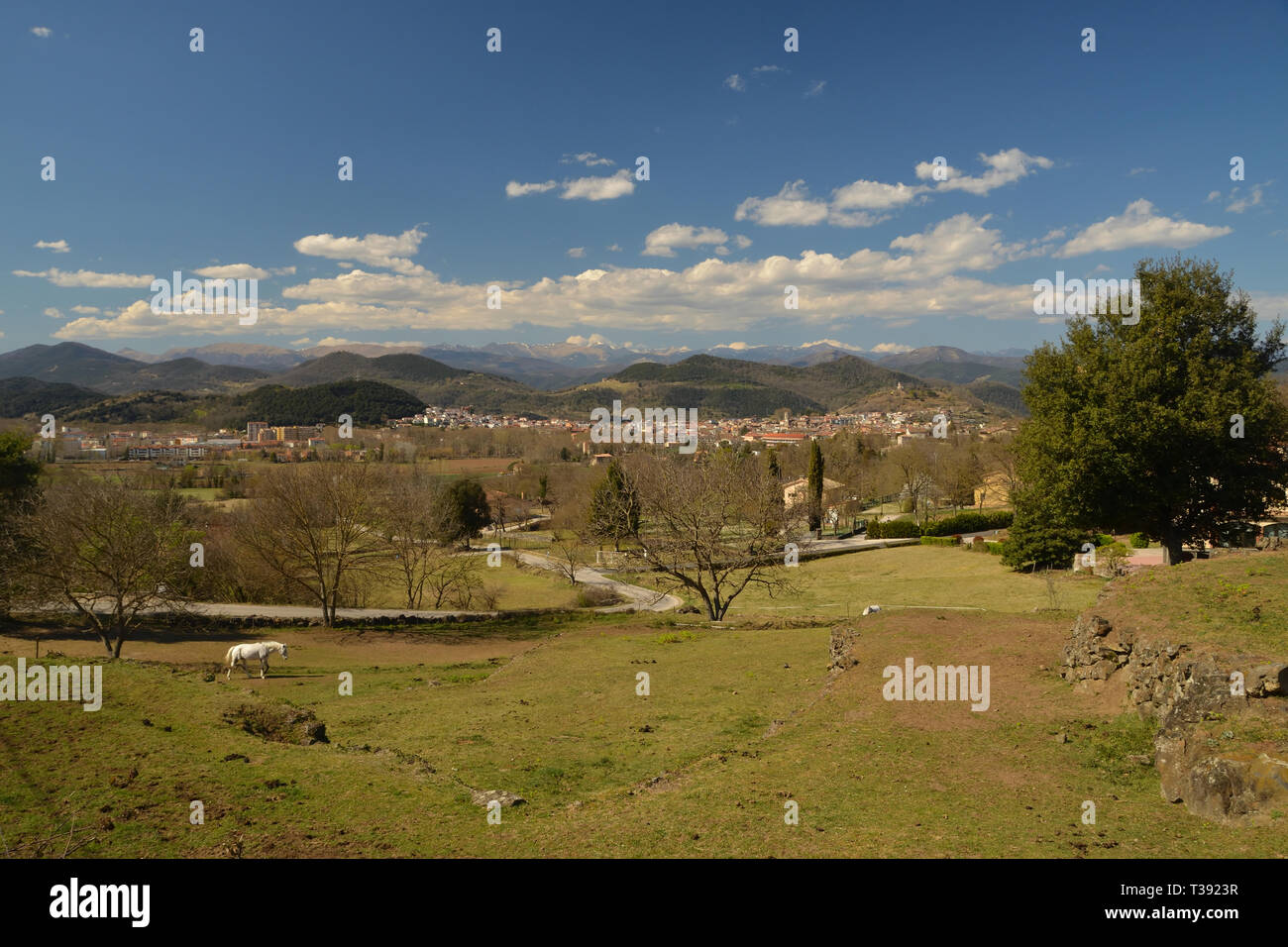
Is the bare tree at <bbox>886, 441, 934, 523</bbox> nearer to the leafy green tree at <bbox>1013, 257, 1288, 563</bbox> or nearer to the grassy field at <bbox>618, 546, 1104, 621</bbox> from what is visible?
the grassy field at <bbox>618, 546, 1104, 621</bbox>

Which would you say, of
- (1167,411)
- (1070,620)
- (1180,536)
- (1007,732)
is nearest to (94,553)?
(1007,732)

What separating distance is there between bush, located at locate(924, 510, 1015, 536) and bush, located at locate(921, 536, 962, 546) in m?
2.30

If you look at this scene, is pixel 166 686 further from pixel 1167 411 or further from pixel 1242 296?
pixel 1242 296

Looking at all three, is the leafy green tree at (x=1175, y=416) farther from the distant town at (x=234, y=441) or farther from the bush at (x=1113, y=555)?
the distant town at (x=234, y=441)

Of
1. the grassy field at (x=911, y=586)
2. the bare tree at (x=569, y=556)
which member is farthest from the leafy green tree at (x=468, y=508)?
the grassy field at (x=911, y=586)

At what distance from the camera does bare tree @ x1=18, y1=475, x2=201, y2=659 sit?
78.8 feet

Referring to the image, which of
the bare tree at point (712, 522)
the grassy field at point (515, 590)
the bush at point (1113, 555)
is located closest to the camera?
the bare tree at point (712, 522)

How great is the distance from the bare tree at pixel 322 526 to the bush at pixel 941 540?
43.8 m

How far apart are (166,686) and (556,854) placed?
12089 mm

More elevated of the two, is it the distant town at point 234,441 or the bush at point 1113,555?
the distant town at point 234,441

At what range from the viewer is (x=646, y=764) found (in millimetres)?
11250

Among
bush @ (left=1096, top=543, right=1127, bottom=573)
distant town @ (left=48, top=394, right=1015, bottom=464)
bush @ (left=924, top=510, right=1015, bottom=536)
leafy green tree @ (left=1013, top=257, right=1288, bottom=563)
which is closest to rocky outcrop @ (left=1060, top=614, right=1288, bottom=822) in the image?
leafy green tree @ (left=1013, top=257, right=1288, bottom=563)

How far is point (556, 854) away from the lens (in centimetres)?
729

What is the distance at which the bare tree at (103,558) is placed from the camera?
2402 cm
